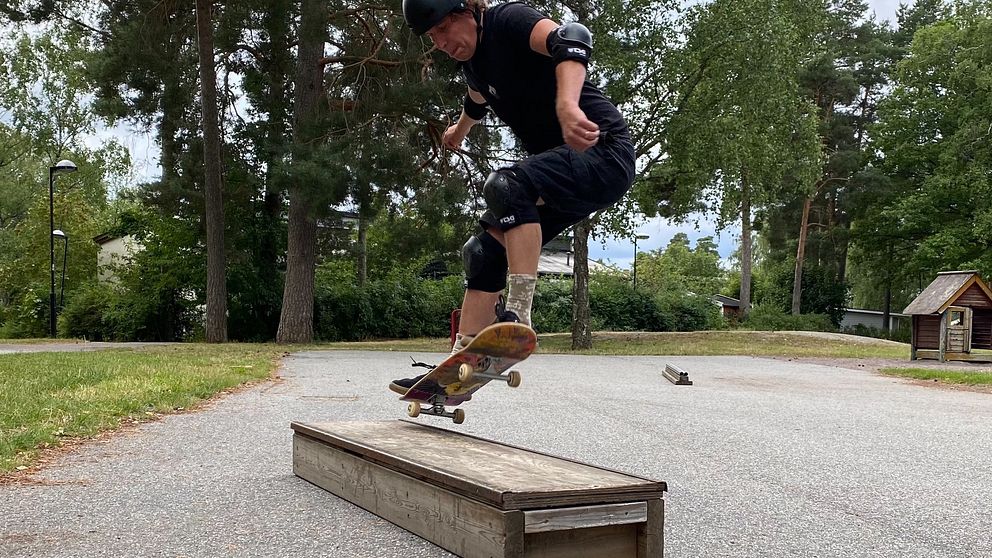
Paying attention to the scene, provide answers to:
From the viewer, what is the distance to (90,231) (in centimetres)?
3634

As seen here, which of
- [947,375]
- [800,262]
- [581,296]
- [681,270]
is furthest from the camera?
[681,270]

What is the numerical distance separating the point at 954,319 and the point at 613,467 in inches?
583

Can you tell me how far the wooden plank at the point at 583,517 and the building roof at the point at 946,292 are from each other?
52.2 feet

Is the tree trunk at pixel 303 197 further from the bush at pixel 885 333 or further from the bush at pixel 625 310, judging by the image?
the bush at pixel 885 333

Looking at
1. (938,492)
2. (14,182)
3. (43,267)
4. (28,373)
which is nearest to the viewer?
(938,492)

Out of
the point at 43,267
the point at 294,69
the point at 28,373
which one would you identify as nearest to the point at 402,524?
the point at 28,373

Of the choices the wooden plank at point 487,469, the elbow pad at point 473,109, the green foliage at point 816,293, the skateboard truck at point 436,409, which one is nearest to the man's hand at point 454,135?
the elbow pad at point 473,109

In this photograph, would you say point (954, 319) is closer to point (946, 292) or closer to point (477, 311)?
point (946, 292)

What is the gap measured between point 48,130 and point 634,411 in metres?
46.2

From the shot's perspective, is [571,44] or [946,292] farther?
[946,292]

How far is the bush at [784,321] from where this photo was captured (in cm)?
3572

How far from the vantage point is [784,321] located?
36188mm

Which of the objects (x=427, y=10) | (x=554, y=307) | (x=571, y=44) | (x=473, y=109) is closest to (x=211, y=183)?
(x=554, y=307)

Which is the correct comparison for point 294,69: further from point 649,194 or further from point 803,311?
point 803,311
